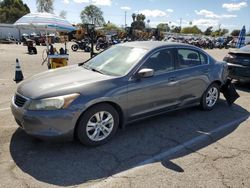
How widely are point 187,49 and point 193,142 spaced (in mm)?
2024

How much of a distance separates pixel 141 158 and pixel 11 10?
8122cm

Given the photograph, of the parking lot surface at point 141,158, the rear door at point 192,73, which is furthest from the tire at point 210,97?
the parking lot surface at point 141,158

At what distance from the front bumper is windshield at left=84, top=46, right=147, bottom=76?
1143 mm

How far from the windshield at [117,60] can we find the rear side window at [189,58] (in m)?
0.90

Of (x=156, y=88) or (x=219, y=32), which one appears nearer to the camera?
(x=156, y=88)

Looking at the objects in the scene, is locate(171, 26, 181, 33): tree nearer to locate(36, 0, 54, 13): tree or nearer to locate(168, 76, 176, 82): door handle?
locate(36, 0, 54, 13): tree

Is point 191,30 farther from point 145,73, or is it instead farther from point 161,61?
point 145,73

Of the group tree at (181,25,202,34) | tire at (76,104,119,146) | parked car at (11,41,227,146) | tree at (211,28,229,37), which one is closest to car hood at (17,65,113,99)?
parked car at (11,41,227,146)

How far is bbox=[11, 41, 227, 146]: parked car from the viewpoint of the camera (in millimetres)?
3623

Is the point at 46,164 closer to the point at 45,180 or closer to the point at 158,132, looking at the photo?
the point at 45,180

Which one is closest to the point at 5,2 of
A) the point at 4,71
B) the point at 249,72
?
the point at 4,71

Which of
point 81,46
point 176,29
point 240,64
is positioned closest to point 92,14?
point 176,29

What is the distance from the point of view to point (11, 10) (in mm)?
73875

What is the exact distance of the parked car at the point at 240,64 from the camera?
7.73 meters
